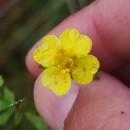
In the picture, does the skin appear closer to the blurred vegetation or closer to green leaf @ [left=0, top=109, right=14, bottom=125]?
green leaf @ [left=0, top=109, right=14, bottom=125]

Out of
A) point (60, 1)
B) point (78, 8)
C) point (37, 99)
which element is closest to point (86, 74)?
point (37, 99)

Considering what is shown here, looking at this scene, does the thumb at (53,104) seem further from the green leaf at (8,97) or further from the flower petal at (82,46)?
the flower petal at (82,46)

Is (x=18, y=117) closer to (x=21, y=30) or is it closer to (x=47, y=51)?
(x=47, y=51)

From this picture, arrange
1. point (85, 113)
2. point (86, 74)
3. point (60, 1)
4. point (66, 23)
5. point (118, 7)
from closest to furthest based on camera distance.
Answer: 1. point (86, 74)
2. point (85, 113)
3. point (118, 7)
4. point (66, 23)
5. point (60, 1)

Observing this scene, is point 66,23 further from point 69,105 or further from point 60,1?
point 60,1

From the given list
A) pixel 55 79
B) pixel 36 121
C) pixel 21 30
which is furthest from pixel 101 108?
pixel 21 30

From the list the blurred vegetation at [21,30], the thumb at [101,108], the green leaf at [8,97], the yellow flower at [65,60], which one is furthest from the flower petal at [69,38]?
the blurred vegetation at [21,30]
